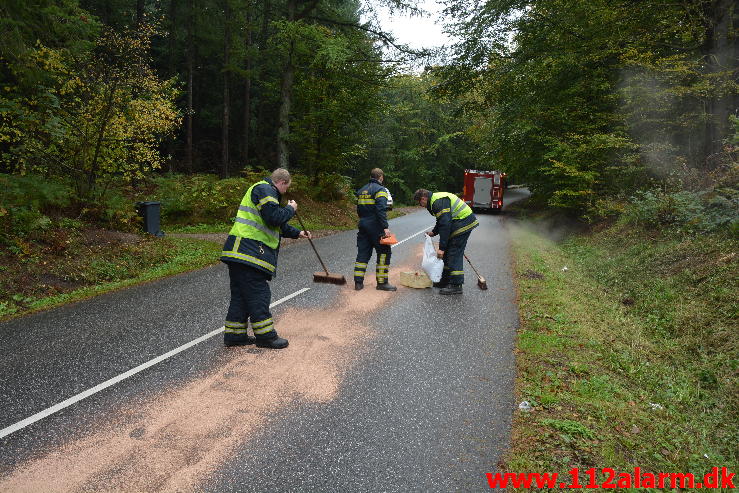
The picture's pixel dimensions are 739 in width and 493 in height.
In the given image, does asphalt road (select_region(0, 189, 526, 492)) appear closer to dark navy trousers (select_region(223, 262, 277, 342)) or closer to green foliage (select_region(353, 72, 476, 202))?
dark navy trousers (select_region(223, 262, 277, 342))

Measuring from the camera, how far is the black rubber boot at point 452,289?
765 centimetres

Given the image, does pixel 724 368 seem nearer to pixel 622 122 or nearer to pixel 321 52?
pixel 622 122

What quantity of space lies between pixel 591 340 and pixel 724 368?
1.32m

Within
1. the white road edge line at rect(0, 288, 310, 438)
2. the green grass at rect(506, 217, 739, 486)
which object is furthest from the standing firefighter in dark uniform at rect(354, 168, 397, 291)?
the white road edge line at rect(0, 288, 310, 438)

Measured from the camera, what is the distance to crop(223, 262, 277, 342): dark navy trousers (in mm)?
4879

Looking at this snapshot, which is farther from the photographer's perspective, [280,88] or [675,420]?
[280,88]

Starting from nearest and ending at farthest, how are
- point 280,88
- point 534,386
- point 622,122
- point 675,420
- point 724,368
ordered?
1. point 675,420
2. point 534,386
3. point 724,368
4. point 622,122
5. point 280,88

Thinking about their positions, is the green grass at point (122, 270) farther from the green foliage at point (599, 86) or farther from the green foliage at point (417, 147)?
the green foliage at point (417, 147)

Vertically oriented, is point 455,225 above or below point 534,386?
above

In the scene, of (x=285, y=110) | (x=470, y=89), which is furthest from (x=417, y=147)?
(x=285, y=110)

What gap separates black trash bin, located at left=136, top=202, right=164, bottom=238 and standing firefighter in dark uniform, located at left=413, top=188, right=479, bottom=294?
7284mm

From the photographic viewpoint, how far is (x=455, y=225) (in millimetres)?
7676

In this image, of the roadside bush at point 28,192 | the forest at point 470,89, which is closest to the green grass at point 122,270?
the roadside bush at point 28,192

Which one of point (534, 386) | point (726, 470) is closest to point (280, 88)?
point (534, 386)
